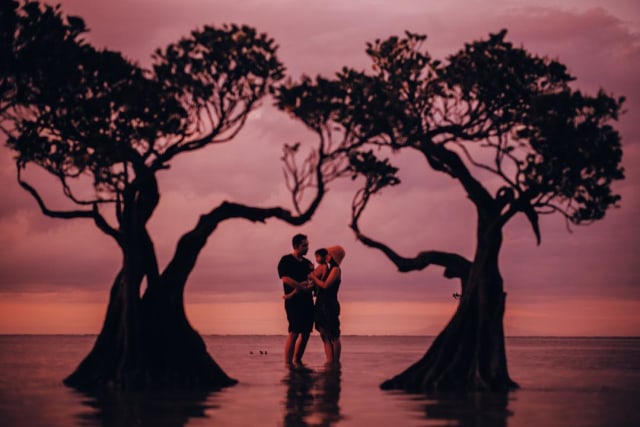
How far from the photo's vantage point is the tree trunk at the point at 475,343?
29.0 meters

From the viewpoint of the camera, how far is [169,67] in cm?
2914

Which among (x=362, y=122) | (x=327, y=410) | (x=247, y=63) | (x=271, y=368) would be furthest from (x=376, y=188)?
(x=271, y=368)

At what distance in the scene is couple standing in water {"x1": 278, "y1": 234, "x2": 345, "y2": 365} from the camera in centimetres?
3319

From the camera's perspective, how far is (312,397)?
26188 millimetres

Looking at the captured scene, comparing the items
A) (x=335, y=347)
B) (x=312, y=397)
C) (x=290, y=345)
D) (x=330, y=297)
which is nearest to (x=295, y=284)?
(x=330, y=297)

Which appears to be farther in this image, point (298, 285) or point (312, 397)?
point (298, 285)

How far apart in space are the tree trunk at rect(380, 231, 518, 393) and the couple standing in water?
194 inches

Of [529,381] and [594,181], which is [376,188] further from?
[529,381]

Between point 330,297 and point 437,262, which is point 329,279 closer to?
point 330,297

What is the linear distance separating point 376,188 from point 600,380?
39.5 feet

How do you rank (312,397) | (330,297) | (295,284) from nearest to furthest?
(312,397), (295,284), (330,297)

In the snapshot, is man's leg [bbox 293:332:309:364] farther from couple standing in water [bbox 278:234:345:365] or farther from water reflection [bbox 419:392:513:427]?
water reflection [bbox 419:392:513:427]

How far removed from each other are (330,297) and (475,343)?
6.12m

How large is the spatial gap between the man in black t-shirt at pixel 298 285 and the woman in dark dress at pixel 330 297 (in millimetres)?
328
